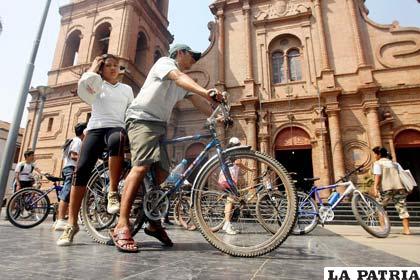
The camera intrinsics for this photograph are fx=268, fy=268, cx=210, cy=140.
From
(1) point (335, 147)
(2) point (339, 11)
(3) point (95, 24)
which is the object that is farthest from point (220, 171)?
(3) point (95, 24)

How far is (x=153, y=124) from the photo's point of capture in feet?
7.63

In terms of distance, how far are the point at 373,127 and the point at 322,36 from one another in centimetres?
552

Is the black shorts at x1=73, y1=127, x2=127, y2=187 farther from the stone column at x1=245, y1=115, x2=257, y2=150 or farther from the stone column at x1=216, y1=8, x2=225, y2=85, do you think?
the stone column at x1=216, y1=8, x2=225, y2=85

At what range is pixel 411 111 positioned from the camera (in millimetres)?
11797

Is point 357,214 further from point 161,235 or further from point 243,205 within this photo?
point 161,235

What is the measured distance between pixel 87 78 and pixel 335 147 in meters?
11.6

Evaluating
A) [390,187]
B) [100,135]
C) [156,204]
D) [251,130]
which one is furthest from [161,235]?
[251,130]

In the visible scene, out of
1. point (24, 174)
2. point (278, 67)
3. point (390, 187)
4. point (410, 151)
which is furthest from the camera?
point (278, 67)

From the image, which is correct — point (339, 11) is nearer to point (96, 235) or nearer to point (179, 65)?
point (179, 65)

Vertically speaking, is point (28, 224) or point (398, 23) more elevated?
point (398, 23)

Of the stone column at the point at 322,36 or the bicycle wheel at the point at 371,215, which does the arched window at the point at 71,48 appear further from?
the bicycle wheel at the point at 371,215

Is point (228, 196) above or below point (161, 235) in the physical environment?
above

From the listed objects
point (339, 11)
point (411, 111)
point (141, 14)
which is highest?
Answer: point (141, 14)

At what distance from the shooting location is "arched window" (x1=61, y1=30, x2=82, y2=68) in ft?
52.4
